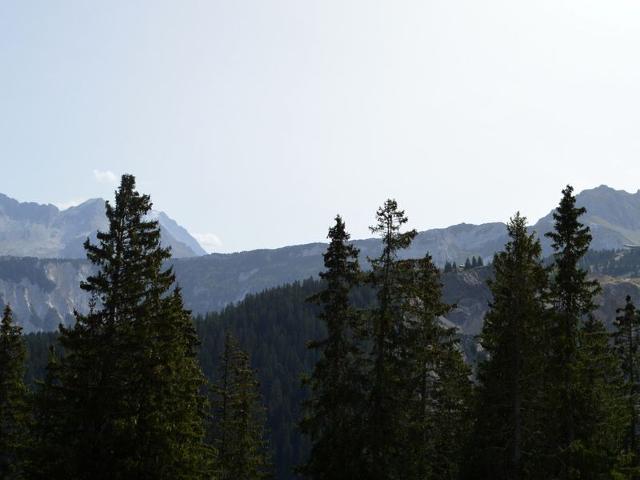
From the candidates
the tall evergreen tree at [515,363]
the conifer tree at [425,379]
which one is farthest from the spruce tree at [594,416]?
the conifer tree at [425,379]

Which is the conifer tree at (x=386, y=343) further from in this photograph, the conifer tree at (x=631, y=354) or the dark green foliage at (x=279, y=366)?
the dark green foliage at (x=279, y=366)

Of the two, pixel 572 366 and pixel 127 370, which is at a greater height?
pixel 127 370

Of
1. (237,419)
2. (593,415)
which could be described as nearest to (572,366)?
(593,415)

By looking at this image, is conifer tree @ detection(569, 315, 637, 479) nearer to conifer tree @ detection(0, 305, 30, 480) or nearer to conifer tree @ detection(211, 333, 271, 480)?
conifer tree @ detection(211, 333, 271, 480)

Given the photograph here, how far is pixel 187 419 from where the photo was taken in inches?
1000

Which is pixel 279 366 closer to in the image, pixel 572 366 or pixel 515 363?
pixel 515 363

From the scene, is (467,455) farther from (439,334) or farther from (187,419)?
(187,419)

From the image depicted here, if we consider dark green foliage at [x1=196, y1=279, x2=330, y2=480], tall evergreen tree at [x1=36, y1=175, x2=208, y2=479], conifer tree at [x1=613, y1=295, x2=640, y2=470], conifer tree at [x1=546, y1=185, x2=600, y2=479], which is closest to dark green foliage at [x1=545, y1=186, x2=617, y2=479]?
conifer tree at [x1=546, y1=185, x2=600, y2=479]

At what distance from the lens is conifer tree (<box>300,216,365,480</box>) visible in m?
25.6

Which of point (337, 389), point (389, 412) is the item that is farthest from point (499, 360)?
point (337, 389)

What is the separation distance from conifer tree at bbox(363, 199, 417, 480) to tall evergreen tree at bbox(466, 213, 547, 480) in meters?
3.87

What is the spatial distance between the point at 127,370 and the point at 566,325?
693 inches

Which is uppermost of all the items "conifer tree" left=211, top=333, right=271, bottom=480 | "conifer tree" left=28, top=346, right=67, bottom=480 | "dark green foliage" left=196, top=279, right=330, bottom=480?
"conifer tree" left=28, top=346, right=67, bottom=480

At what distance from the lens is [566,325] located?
88.8 feet
